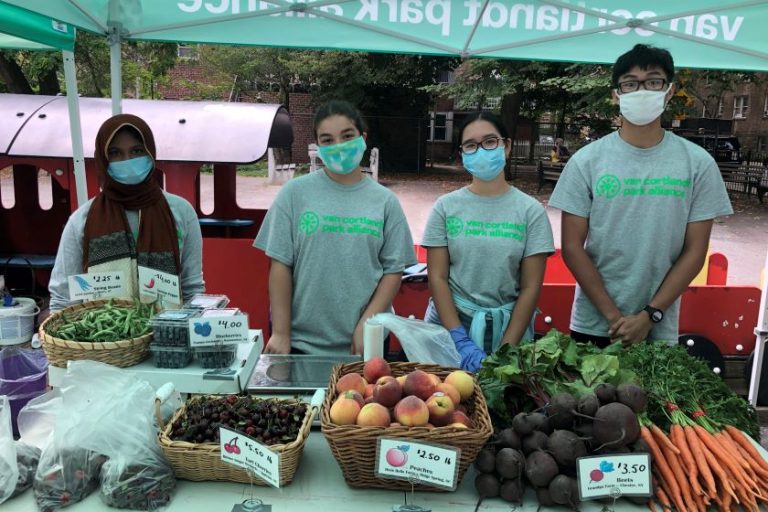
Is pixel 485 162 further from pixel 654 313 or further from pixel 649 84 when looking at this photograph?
pixel 654 313

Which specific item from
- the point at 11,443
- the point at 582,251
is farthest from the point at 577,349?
the point at 11,443

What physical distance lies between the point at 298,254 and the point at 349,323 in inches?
16.1

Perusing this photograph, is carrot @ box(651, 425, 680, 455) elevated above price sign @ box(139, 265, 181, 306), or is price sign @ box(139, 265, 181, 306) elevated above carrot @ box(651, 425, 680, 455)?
price sign @ box(139, 265, 181, 306)

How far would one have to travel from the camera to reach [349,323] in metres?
2.80

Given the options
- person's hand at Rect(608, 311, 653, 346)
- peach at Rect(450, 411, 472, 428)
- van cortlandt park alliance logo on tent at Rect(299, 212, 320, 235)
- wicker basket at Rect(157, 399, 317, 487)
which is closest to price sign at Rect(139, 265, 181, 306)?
van cortlandt park alliance logo on tent at Rect(299, 212, 320, 235)

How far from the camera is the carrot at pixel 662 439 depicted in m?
1.78

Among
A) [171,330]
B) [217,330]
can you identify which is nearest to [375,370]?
[217,330]

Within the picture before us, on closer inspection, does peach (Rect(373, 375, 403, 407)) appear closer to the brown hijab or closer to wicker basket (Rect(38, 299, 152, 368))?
wicker basket (Rect(38, 299, 152, 368))

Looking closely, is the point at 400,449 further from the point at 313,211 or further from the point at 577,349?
the point at 313,211

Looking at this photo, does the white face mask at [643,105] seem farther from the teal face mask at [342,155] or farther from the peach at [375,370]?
the peach at [375,370]

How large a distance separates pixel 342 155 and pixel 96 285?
3.89ft

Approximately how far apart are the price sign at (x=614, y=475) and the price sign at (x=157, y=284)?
66.2 inches

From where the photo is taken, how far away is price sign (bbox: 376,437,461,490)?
1.58 m

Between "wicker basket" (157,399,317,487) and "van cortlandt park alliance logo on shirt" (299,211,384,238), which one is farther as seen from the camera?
"van cortlandt park alliance logo on shirt" (299,211,384,238)
